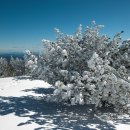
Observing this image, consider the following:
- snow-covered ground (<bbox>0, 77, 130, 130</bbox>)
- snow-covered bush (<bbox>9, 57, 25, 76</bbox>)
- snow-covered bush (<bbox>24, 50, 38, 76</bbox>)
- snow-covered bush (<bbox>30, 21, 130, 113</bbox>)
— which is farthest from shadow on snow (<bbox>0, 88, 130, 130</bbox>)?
snow-covered bush (<bbox>9, 57, 25, 76</bbox>)

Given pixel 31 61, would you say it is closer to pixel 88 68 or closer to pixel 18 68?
pixel 88 68

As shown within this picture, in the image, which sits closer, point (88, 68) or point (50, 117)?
point (50, 117)

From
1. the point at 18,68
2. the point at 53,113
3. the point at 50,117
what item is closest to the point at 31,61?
the point at 53,113

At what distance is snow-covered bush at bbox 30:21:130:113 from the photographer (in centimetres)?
923

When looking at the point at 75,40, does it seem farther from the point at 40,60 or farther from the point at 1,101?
the point at 1,101

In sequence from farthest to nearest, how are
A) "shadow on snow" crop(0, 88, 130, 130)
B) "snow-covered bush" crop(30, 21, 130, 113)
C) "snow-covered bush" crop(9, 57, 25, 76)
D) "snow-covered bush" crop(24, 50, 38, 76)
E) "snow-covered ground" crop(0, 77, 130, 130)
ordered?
"snow-covered bush" crop(9, 57, 25, 76) < "snow-covered bush" crop(24, 50, 38, 76) < "snow-covered bush" crop(30, 21, 130, 113) < "shadow on snow" crop(0, 88, 130, 130) < "snow-covered ground" crop(0, 77, 130, 130)

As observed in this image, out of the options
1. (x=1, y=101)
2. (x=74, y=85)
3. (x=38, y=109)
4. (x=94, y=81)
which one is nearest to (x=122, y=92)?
(x=94, y=81)

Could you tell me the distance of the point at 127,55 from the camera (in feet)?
33.8

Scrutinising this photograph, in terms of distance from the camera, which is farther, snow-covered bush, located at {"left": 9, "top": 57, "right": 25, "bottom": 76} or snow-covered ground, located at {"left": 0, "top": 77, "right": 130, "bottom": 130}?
snow-covered bush, located at {"left": 9, "top": 57, "right": 25, "bottom": 76}

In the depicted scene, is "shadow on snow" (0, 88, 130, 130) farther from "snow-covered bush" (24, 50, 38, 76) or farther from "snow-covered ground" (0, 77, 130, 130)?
"snow-covered bush" (24, 50, 38, 76)

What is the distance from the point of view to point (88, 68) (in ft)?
33.3

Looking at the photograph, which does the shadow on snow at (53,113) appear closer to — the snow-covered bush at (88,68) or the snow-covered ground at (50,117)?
the snow-covered ground at (50,117)

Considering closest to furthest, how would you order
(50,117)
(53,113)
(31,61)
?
(50,117) → (53,113) → (31,61)

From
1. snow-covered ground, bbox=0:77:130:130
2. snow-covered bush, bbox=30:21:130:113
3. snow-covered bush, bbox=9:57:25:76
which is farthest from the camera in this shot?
snow-covered bush, bbox=9:57:25:76
